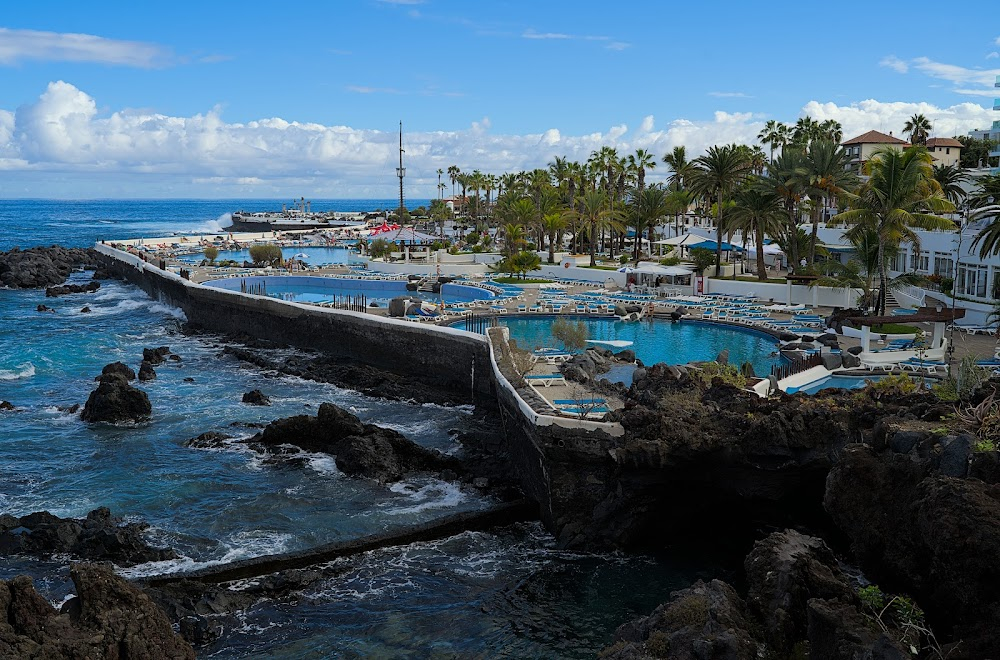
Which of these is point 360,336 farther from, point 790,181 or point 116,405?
point 790,181

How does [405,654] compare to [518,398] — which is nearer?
[405,654]

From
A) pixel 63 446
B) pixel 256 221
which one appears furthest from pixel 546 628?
pixel 256 221

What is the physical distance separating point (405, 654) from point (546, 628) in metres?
2.47

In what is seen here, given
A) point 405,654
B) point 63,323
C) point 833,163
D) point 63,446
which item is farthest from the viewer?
point 63,323

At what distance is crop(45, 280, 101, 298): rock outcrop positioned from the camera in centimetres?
6444

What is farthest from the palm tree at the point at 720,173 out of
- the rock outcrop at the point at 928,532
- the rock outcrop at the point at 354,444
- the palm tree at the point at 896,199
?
the rock outcrop at the point at 928,532

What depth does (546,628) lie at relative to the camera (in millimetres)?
15820

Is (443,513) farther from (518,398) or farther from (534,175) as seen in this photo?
(534,175)

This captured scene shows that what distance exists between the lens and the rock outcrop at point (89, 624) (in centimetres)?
1208

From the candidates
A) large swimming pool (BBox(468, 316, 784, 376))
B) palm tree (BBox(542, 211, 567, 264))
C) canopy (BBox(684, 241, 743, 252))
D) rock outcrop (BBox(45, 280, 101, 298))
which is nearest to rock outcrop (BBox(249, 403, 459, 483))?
large swimming pool (BBox(468, 316, 784, 376))

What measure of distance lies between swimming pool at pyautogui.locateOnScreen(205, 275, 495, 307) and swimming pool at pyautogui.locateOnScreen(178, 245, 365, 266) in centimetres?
1175

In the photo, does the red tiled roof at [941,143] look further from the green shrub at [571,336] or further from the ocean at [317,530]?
the ocean at [317,530]

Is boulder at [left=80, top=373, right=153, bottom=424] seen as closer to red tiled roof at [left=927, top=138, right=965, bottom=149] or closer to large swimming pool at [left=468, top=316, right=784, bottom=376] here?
large swimming pool at [left=468, top=316, right=784, bottom=376]

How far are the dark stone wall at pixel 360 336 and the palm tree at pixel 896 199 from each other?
1449 cm
